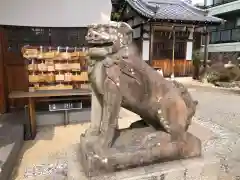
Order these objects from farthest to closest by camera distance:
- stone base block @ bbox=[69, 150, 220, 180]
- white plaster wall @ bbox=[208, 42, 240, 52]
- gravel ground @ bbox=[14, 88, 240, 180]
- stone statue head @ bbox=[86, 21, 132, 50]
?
white plaster wall @ bbox=[208, 42, 240, 52]
gravel ground @ bbox=[14, 88, 240, 180]
stone base block @ bbox=[69, 150, 220, 180]
stone statue head @ bbox=[86, 21, 132, 50]

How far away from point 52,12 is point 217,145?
360cm

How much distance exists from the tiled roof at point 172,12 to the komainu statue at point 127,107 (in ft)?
30.5

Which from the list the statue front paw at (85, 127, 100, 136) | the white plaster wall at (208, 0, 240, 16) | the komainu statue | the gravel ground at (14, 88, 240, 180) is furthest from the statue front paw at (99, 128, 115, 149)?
the white plaster wall at (208, 0, 240, 16)

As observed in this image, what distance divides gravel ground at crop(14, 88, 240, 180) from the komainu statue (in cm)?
33

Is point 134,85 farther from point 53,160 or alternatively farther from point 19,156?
point 19,156

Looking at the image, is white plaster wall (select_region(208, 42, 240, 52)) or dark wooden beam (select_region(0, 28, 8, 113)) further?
white plaster wall (select_region(208, 42, 240, 52))

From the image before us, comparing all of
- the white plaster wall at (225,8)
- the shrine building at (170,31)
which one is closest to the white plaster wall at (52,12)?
the shrine building at (170,31)

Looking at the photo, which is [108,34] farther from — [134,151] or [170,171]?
[170,171]

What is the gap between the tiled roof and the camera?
1061cm

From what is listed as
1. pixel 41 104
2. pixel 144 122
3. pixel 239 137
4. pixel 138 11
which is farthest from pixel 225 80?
pixel 144 122

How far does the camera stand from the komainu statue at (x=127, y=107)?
4.87 feet

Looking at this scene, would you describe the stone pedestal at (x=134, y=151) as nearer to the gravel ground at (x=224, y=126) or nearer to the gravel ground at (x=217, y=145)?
the gravel ground at (x=217, y=145)

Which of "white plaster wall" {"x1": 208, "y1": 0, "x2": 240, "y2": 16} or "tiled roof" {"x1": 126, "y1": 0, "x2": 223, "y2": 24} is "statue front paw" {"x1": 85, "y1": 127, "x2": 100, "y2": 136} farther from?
"white plaster wall" {"x1": 208, "y1": 0, "x2": 240, "y2": 16}

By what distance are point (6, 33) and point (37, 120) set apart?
6.63 ft
